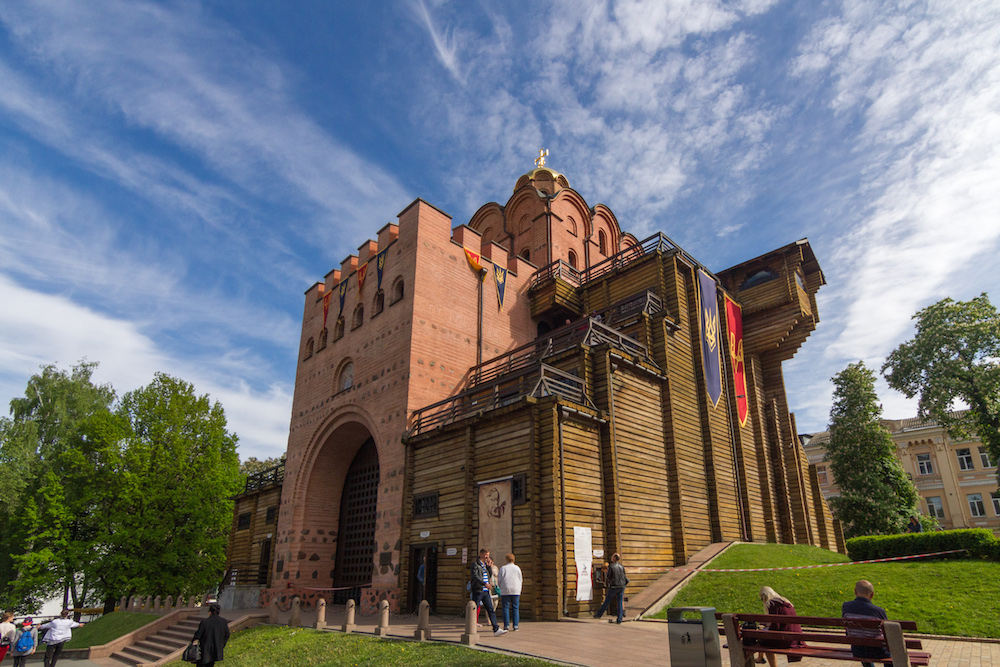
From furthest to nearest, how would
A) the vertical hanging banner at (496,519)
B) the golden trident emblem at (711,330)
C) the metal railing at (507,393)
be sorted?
1. the golden trident emblem at (711,330)
2. the metal railing at (507,393)
3. the vertical hanging banner at (496,519)

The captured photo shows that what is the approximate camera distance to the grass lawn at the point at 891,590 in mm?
9641

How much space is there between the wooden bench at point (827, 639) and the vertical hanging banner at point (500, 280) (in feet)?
A: 51.9

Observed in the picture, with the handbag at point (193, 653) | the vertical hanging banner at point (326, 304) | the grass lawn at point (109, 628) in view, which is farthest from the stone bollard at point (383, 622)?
the vertical hanging banner at point (326, 304)

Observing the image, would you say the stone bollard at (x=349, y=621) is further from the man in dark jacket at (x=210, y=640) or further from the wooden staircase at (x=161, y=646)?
the wooden staircase at (x=161, y=646)

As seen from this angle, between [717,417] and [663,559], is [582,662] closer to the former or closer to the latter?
[663,559]

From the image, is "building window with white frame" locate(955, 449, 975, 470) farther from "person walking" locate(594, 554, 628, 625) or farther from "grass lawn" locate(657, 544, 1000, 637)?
"person walking" locate(594, 554, 628, 625)

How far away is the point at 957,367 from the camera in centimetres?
2216

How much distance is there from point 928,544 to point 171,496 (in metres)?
24.1

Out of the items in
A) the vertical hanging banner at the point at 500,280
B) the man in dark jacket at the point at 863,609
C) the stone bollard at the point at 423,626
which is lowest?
the stone bollard at the point at 423,626

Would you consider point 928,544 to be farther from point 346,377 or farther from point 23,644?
point 23,644

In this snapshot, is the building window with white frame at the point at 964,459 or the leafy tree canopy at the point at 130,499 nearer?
the leafy tree canopy at the point at 130,499

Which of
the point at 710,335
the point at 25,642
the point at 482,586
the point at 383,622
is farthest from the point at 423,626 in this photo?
the point at 710,335

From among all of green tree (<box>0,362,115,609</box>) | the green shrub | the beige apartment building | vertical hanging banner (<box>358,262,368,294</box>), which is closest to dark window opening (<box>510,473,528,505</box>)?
the green shrub

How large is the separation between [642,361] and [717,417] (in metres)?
4.29
